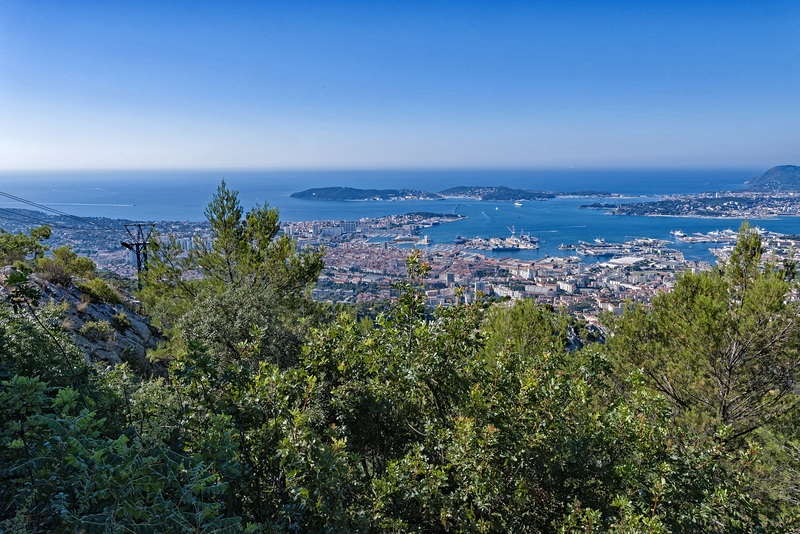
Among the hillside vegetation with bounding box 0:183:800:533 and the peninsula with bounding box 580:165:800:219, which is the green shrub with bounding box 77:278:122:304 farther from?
the peninsula with bounding box 580:165:800:219

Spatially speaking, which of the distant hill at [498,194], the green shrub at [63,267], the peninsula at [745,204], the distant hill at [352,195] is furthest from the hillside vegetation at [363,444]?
the distant hill at [498,194]

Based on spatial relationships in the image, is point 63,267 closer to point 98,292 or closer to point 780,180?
point 98,292

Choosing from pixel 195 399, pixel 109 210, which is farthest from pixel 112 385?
pixel 109 210

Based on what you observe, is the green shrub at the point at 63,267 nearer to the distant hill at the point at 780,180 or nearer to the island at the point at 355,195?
the island at the point at 355,195

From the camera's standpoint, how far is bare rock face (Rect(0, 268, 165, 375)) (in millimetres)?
7942

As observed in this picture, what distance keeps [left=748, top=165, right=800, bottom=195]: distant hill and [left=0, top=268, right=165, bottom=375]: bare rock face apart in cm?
13001

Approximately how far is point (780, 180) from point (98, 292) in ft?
476

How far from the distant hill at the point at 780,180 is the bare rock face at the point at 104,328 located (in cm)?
13001

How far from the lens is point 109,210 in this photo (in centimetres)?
7544

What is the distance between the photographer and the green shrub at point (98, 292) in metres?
10.2

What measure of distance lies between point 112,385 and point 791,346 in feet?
35.7

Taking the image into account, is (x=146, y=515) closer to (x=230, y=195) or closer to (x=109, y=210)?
(x=230, y=195)

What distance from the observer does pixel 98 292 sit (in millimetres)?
10586

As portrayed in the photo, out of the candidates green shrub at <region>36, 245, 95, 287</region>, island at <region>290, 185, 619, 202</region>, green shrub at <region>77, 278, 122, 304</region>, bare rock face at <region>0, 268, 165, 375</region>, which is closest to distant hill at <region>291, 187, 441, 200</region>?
island at <region>290, 185, 619, 202</region>
